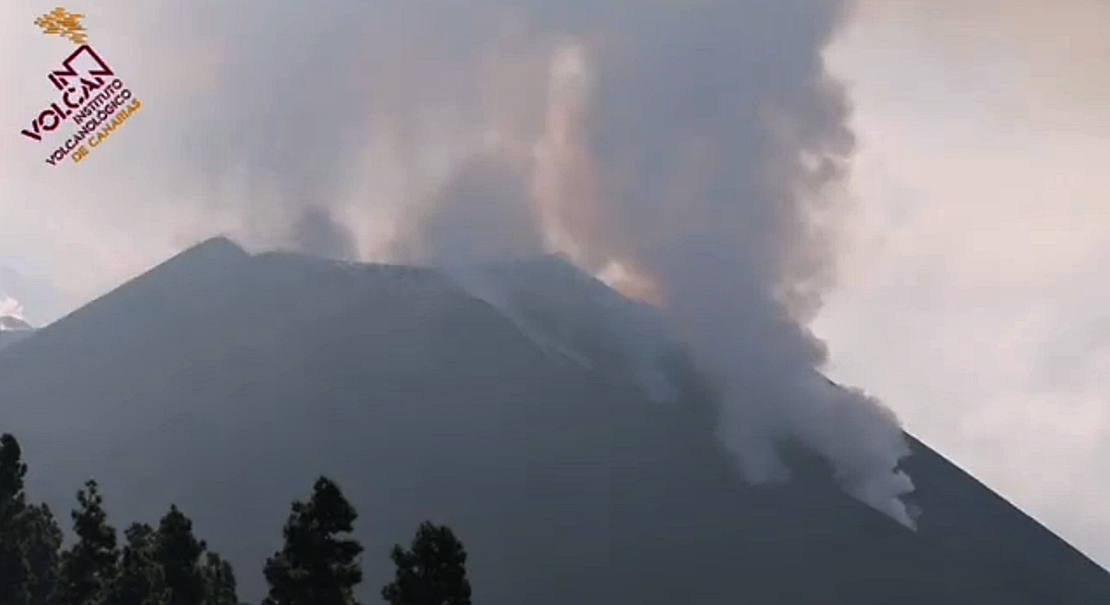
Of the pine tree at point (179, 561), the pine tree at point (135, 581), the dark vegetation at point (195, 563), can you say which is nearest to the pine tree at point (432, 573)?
the dark vegetation at point (195, 563)

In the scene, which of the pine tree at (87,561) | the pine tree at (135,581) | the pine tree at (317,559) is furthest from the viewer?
the pine tree at (87,561)

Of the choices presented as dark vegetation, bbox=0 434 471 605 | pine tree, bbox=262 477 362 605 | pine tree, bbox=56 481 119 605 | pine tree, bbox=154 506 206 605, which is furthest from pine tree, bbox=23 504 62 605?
pine tree, bbox=262 477 362 605

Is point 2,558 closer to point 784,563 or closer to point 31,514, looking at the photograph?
point 31,514

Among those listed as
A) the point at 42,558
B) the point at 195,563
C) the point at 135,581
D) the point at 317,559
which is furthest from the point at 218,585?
the point at 317,559

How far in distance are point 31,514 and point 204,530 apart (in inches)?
5143

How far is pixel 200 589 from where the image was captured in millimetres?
50719

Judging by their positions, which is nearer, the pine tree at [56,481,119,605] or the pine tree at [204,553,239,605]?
the pine tree at [56,481,119,605]

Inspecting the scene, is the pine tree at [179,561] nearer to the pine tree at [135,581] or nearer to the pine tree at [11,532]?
the pine tree at [135,581]

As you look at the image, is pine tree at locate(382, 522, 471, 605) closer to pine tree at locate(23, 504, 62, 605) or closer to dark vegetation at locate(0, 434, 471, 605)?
dark vegetation at locate(0, 434, 471, 605)

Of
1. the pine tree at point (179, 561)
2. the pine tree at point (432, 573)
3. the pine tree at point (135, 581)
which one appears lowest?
the pine tree at point (135, 581)

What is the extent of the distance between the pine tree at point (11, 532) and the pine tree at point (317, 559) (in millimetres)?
15801

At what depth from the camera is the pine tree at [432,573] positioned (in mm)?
43906

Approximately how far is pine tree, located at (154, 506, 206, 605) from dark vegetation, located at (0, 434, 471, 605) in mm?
35

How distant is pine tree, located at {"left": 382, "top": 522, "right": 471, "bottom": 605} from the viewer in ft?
144
